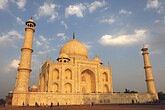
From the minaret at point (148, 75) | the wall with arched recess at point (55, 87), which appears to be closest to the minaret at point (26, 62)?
the wall with arched recess at point (55, 87)

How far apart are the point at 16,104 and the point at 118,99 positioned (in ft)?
58.2

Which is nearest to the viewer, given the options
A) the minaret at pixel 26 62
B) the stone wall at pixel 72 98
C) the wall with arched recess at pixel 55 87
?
the stone wall at pixel 72 98

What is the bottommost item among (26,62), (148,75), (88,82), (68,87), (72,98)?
(72,98)

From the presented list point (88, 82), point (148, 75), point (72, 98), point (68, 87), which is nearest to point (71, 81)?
point (68, 87)

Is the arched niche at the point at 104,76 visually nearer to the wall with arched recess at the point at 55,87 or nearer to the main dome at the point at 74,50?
the main dome at the point at 74,50

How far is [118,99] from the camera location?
2641 cm

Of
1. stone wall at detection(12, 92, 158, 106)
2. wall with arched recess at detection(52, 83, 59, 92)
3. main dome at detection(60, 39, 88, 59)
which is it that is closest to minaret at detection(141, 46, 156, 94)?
stone wall at detection(12, 92, 158, 106)

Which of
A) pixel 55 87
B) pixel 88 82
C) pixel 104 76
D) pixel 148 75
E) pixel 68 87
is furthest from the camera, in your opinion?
pixel 104 76

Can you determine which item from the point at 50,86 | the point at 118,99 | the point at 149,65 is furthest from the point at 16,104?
the point at 149,65

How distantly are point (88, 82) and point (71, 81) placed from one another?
5986 mm

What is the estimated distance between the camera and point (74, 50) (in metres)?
35.6

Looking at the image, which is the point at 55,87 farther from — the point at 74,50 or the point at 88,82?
the point at 74,50

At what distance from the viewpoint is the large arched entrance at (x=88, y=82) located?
31909 millimetres

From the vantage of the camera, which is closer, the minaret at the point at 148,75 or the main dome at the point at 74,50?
the minaret at the point at 148,75
